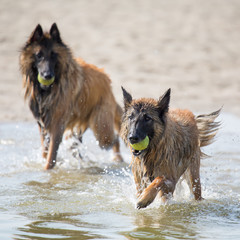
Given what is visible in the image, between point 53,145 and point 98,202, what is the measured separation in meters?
2.21

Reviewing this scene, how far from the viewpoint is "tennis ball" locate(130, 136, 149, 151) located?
255 inches

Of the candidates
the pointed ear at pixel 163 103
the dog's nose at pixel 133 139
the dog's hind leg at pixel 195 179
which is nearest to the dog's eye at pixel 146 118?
the pointed ear at pixel 163 103

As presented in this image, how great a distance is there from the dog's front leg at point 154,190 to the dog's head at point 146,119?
38 cm

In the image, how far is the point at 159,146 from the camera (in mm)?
6719

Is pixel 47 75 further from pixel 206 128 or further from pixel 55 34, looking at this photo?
pixel 206 128

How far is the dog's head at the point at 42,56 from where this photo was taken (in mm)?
8906

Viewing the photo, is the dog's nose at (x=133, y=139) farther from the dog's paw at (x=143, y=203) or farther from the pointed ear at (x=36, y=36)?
the pointed ear at (x=36, y=36)

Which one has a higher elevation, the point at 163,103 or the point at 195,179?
the point at 163,103

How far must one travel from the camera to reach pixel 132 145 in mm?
6484

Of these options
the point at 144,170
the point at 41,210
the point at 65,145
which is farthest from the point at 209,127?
the point at 65,145

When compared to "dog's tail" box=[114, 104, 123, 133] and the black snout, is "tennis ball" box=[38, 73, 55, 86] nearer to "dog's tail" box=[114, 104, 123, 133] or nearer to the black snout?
the black snout

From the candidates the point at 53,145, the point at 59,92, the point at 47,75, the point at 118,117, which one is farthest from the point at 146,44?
the point at 47,75

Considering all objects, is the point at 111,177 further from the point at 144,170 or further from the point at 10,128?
the point at 10,128

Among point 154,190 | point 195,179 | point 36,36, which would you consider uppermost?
point 36,36
